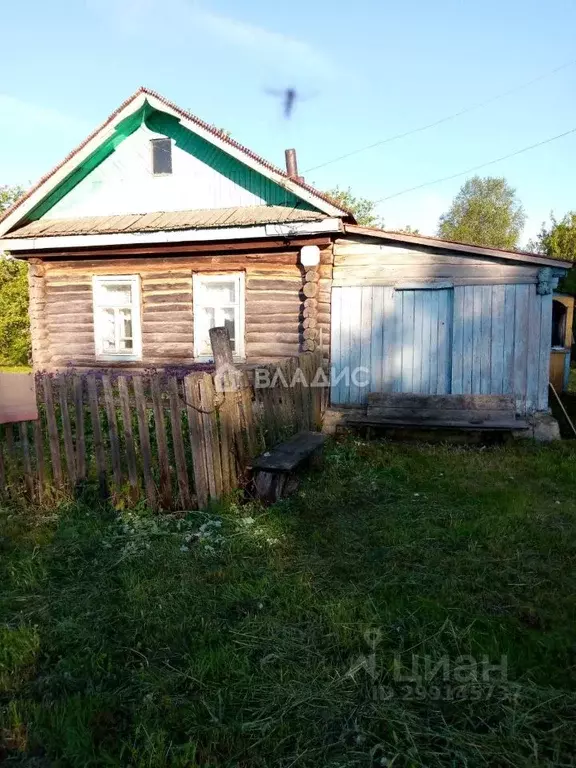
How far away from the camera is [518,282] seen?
7688 mm

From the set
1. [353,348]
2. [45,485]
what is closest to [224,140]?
[353,348]

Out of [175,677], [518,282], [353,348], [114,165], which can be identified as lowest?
[175,677]

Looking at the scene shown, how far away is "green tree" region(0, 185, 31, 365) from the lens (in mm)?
22750

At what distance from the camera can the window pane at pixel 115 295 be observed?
9.77 meters

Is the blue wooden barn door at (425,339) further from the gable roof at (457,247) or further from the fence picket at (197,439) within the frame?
the fence picket at (197,439)

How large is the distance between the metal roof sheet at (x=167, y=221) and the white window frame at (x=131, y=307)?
936mm

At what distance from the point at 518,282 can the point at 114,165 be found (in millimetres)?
7721

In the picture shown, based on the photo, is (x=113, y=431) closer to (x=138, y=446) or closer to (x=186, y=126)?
(x=138, y=446)

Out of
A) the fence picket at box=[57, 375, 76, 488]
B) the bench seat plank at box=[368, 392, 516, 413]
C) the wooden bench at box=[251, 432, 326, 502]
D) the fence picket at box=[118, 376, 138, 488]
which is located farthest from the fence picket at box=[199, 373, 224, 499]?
the bench seat plank at box=[368, 392, 516, 413]

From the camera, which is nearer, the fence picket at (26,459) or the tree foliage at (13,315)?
the fence picket at (26,459)

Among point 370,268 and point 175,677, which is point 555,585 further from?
point 370,268

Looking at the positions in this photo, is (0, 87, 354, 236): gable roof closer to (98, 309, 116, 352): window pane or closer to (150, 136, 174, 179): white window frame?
(150, 136, 174, 179): white window frame

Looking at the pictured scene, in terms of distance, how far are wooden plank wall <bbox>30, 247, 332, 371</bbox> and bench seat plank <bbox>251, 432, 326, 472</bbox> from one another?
3.29m

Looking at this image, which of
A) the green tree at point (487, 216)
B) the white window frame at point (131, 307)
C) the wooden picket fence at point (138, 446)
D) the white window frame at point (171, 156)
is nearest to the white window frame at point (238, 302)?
the white window frame at point (131, 307)
